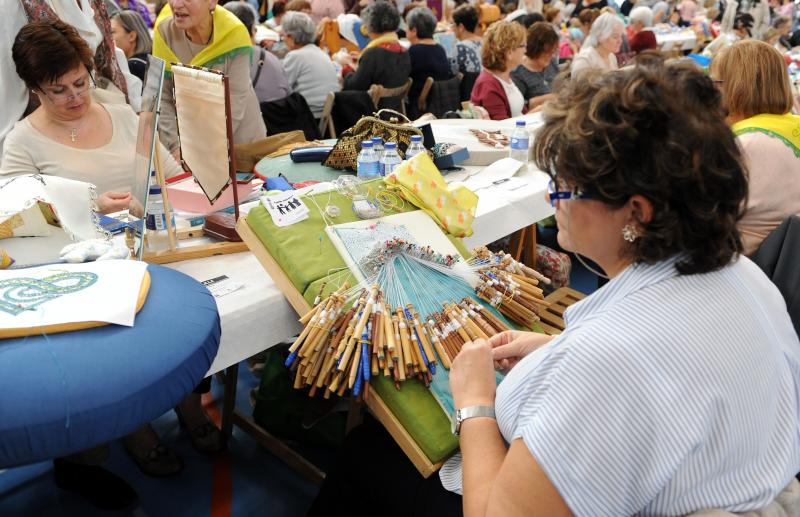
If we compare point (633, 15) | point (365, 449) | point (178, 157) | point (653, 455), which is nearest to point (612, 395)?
point (653, 455)

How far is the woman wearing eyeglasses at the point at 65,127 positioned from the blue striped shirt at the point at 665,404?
5.86 ft

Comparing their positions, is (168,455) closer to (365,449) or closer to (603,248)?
(365,449)

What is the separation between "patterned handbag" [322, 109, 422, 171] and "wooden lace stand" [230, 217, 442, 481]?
977 mm

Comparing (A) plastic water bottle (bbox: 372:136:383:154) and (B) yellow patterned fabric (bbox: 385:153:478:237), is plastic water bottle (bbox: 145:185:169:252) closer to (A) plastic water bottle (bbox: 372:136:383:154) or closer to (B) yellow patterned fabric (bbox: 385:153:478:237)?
(B) yellow patterned fabric (bbox: 385:153:478:237)

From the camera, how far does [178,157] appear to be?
2.96 meters

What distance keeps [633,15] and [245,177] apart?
806 cm

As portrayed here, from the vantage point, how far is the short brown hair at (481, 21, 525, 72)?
4402 mm

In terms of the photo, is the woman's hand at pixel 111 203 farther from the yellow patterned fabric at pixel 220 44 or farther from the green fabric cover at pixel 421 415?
the yellow patterned fabric at pixel 220 44

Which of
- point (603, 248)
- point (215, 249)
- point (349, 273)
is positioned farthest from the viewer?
point (215, 249)

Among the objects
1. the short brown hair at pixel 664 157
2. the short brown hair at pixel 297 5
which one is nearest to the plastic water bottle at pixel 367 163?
the short brown hair at pixel 664 157

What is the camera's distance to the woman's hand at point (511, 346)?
1.50 metres

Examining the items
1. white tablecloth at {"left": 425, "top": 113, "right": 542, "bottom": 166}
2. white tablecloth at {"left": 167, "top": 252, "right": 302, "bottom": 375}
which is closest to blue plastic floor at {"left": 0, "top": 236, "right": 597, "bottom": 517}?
white tablecloth at {"left": 167, "top": 252, "right": 302, "bottom": 375}

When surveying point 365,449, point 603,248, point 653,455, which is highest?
point 603,248

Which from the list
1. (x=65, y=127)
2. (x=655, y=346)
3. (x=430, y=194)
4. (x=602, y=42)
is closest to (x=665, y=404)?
(x=655, y=346)
